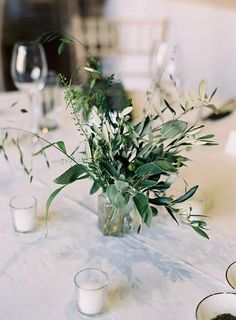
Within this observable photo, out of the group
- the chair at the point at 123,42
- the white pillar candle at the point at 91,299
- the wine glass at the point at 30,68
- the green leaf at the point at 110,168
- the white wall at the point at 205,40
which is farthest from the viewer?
the chair at the point at 123,42

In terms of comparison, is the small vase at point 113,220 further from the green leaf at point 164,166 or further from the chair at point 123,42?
the chair at point 123,42

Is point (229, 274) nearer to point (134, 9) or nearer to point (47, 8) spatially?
point (134, 9)

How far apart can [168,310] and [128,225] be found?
0.24 meters

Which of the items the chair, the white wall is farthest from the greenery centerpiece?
the chair

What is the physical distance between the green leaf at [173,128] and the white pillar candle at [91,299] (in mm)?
279

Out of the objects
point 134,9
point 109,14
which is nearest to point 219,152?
point 134,9

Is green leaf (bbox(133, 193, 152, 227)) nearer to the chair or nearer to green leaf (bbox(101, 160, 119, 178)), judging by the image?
green leaf (bbox(101, 160, 119, 178))

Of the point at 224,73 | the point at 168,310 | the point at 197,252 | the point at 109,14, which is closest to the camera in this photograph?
the point at 168,310

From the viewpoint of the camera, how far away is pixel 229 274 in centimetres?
89

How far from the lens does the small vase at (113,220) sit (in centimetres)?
102

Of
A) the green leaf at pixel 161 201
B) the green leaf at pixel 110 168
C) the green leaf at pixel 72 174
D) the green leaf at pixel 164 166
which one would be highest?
the green leaf at pixel 164 166

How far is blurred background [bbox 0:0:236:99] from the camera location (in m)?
2.52

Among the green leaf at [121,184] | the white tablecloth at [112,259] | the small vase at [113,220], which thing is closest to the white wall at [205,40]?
the white tablecloth at [112,259]

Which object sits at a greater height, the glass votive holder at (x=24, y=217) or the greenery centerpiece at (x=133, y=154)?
the greenery centerpiece at (x=133, y=154)
